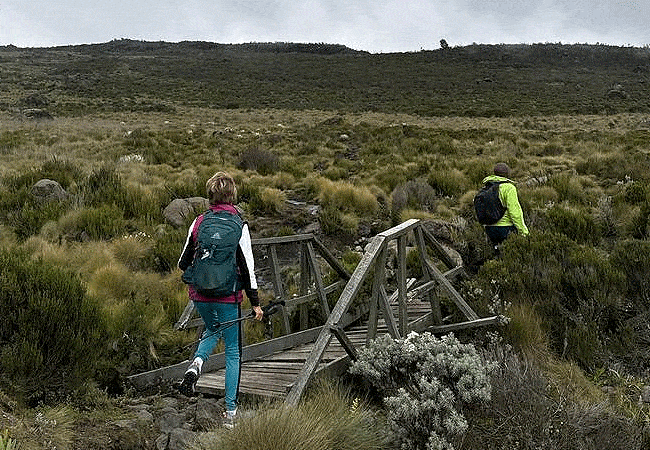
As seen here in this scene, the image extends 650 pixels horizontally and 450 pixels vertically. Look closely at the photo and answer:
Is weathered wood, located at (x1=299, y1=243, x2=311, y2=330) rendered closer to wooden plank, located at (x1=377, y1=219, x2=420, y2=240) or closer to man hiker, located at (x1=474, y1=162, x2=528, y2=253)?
wooden plank, located at (x1=377, y1=219, x2=420, y2=240)

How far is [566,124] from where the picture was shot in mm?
29203

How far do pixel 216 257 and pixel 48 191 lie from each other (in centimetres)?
819

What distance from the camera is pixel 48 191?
35.2 ft

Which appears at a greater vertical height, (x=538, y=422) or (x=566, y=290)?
(x=566, y=290)

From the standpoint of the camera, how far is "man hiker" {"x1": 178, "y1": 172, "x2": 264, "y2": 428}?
3990 millimetres

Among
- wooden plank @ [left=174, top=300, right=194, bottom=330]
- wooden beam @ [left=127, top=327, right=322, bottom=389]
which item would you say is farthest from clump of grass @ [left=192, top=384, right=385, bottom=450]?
wooden plank @ [left=174, top=300, right=194, bottom=330]

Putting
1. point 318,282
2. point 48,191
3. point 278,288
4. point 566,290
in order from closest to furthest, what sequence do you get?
point 566,290
point 278,288
point 318,282
point 48,191

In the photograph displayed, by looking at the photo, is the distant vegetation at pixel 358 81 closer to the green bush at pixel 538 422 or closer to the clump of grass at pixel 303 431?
the green bush at pixel 538 422

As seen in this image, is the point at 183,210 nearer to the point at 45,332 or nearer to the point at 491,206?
the point at 491,206

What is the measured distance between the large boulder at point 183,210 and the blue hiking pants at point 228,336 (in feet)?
19.1

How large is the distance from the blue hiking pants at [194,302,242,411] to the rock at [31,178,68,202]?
24.7ft

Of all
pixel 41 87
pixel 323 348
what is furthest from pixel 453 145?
pixel 41 87

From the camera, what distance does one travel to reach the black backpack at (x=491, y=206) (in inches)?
294

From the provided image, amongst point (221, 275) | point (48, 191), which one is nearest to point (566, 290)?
point (221, 275)
